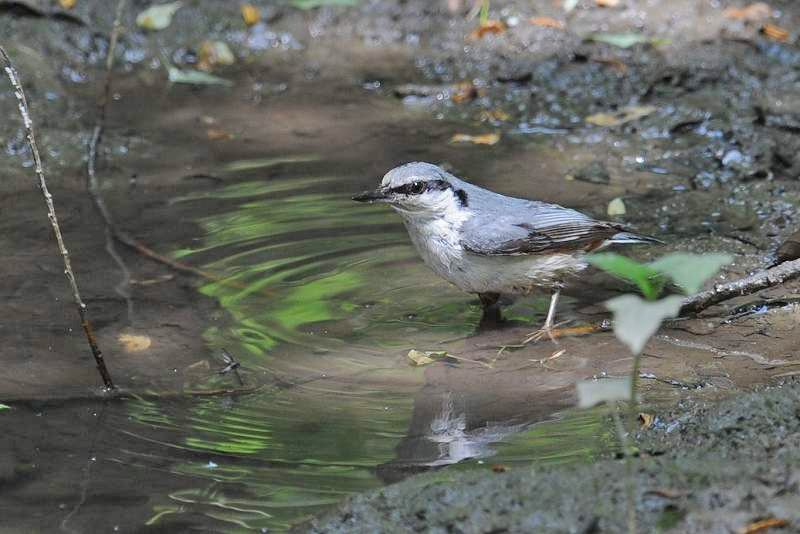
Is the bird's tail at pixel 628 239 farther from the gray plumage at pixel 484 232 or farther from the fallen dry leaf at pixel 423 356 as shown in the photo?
the fallen dry leaf at pixel 423 356

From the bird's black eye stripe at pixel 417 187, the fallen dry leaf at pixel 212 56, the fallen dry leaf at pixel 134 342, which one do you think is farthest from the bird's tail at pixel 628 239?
the fallen dry leaf at pixel 212 56

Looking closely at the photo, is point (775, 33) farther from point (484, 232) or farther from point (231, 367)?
point (231, 367)

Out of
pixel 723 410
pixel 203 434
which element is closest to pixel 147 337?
pixel 203 434

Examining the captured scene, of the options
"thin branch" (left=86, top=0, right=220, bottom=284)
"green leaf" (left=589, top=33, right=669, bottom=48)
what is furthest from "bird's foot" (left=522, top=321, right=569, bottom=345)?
"green leaf" (left=589, top=33, right=669, bottom=48)

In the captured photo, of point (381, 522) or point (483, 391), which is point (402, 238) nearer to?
point (483, 391)

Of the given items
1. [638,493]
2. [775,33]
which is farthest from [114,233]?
[775,33]

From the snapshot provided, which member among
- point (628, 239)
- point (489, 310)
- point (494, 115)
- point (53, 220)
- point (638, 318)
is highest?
point (638, 318)
